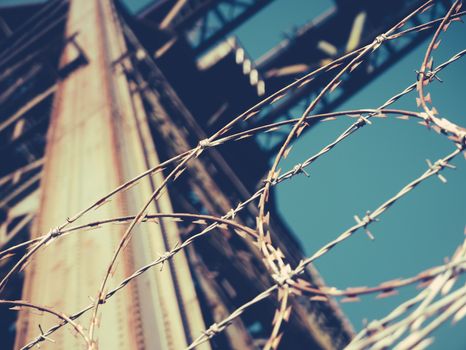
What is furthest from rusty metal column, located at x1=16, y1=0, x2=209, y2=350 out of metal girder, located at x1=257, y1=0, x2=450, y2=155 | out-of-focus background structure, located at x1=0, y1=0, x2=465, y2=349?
metal girder, located at x1=257, y1=0, x2=450, y2=155

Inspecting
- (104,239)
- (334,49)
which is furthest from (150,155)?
(334,49)

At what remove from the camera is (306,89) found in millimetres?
8195

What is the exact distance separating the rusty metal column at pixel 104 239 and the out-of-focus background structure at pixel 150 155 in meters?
0.01

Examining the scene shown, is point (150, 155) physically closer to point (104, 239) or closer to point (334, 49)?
point (104, 239)

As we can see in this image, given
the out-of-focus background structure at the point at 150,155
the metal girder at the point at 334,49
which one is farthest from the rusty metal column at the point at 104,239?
the metal girder at the point at 334,49

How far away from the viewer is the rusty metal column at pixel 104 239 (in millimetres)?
2555

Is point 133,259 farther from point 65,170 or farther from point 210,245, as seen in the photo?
point 65,170

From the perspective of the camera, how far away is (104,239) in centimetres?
312

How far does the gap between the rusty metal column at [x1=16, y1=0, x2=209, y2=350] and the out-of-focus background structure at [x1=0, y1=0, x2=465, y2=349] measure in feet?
0.04

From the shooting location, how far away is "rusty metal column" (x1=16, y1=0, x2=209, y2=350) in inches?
101

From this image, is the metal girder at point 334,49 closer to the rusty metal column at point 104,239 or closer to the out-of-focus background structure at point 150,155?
the out-of-focus background structure at point 150,155

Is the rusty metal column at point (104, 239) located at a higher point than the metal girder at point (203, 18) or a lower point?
lower

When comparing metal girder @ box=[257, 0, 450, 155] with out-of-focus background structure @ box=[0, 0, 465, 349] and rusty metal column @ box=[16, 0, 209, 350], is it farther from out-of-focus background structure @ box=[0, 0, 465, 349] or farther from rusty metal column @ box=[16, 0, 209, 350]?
rusty metal column @ box=[16, 0, 209, 350]

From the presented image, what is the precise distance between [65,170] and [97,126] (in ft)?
1.89
